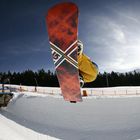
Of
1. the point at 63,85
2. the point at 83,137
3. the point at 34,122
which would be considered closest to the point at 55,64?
the point at 63,85

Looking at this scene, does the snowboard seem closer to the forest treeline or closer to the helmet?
the helmet

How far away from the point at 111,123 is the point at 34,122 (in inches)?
215

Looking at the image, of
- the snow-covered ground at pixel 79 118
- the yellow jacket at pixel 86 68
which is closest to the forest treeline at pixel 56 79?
the snow-covered ground at pixel 79 118

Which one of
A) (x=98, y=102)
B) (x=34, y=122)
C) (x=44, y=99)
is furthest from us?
(x=44, y=99)

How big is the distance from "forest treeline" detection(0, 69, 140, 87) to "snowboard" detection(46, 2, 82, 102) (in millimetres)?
39327

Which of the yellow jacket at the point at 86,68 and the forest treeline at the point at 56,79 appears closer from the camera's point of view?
the yellow jacket at the point at 86,68

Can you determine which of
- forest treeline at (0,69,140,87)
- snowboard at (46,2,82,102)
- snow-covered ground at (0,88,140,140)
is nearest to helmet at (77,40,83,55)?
snowboard at (46,2,82,102)

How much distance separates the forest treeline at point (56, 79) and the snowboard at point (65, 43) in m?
39.3

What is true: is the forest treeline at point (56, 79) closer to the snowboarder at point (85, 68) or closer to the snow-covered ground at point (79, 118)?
the snow-covered ground at point (79, 118)

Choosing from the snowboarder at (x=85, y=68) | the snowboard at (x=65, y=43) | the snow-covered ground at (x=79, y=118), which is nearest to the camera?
the snowboard at (x=65, y=43)

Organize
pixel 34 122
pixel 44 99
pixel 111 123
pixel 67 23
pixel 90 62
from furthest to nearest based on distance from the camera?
pixel 44 99
pixel 34 122
pixel 111 123
pixel 90 62
pixel 67 23

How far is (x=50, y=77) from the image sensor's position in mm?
52000

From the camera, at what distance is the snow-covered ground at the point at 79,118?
1301 centimetres

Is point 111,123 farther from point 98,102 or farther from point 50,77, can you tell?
point 50,77
